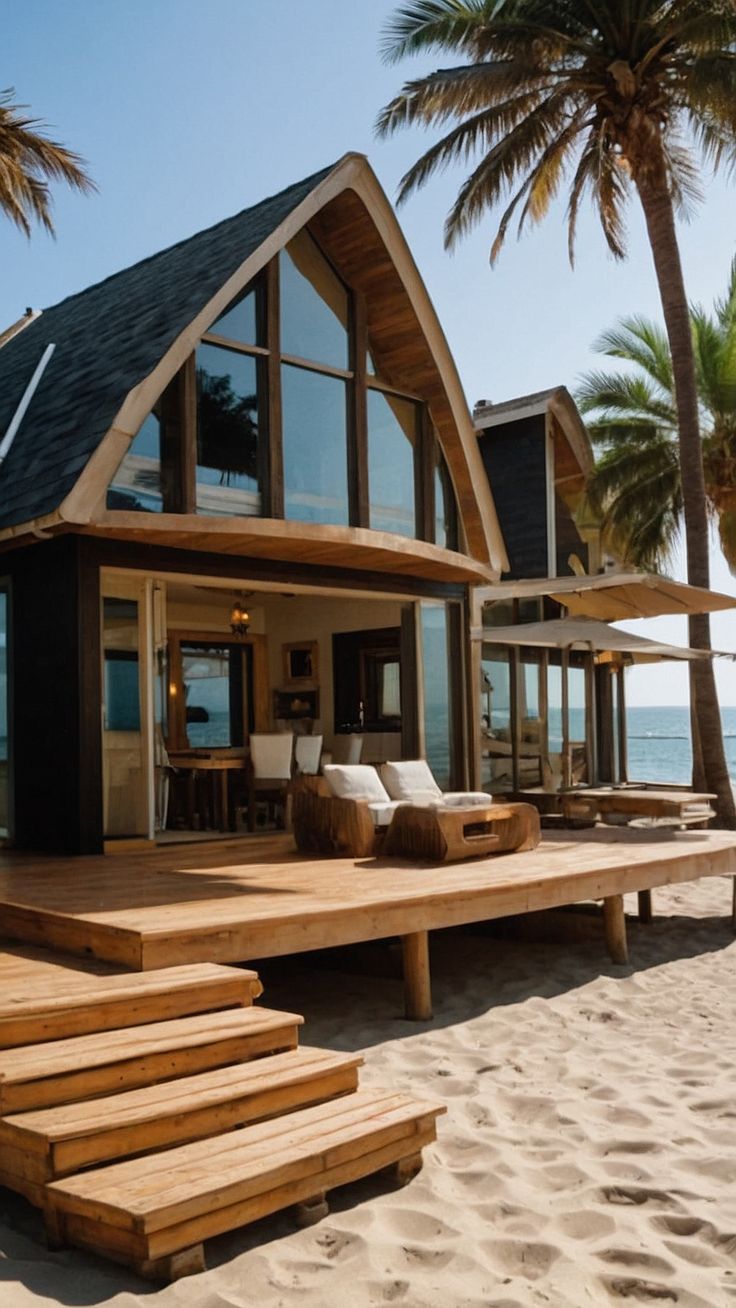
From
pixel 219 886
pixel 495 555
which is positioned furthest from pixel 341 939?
pixel 495 555

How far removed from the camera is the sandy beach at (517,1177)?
319cm

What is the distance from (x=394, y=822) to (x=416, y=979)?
2159 mm

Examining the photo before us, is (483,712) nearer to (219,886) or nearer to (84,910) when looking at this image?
(219,886)

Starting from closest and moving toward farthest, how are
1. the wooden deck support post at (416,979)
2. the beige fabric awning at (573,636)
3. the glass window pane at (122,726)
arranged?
the wooden deck support post at (416,979), the glass window pane at (122,726), the beige fabric awning at (573,636)

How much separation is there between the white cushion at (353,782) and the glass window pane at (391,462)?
2.85 meters

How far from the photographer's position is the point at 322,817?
8500 millimetres

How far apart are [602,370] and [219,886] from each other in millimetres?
17188

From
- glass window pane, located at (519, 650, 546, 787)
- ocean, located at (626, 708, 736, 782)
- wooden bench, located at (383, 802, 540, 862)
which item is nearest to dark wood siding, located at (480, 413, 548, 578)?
glass window pane, located at (519, 650, 546, 787)

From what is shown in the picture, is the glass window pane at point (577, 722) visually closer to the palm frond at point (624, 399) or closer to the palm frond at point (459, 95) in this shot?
the palm frond at point (624, 399)

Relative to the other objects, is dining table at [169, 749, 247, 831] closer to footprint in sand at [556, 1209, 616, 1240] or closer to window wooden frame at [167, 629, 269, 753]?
window wooden frame at [167, 629, 269, 753]

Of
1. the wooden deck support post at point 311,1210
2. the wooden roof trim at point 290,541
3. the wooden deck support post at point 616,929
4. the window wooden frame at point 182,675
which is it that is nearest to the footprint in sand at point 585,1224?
the wooden deck support post at point 311,1210

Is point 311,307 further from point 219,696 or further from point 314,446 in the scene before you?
point 219,696

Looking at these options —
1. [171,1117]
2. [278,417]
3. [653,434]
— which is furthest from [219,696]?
[171,1117]

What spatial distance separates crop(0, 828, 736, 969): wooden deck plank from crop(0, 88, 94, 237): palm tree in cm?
773
